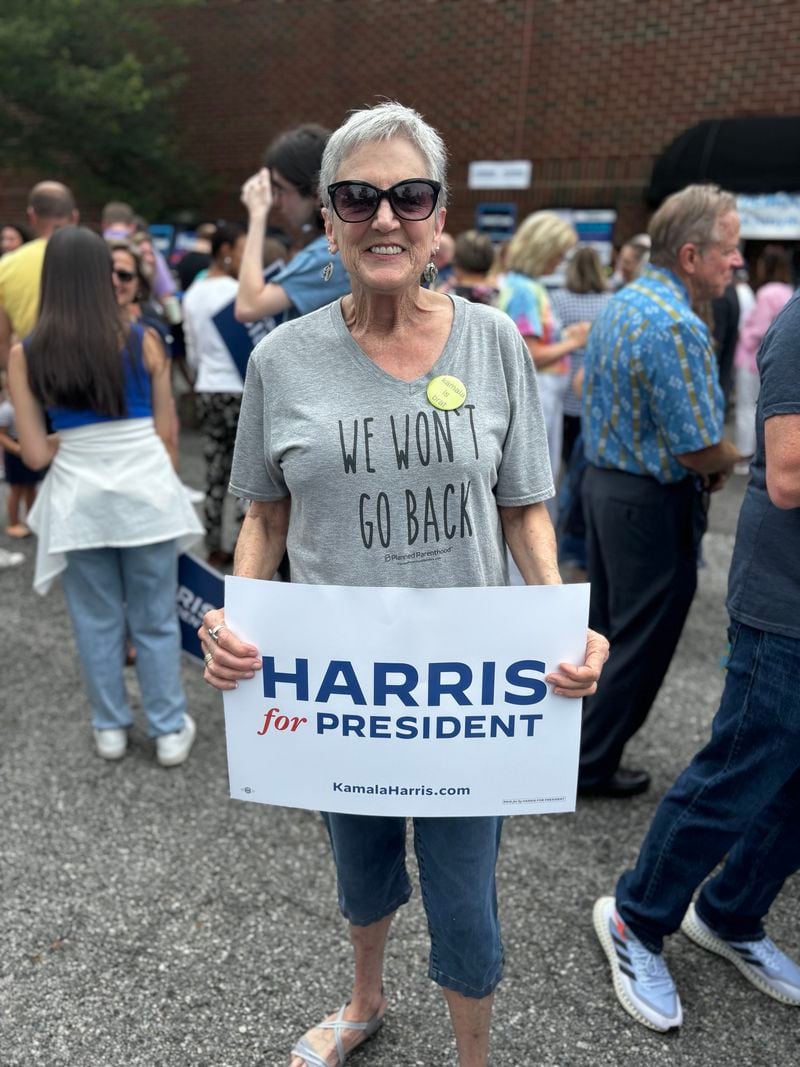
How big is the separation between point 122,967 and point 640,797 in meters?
1.84

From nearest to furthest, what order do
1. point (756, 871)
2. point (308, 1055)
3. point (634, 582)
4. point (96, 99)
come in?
1. point (308, 1055)
2. point (756, 871)
3. point (634, 582)
4. point (96, 99)

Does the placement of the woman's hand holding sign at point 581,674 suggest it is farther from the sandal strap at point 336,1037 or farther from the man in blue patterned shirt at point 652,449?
the man in blue patterned shirt at point 652,449

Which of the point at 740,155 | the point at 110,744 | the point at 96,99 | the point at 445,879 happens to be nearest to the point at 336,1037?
the point at 445,879

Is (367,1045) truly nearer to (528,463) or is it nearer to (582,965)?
(582,965)

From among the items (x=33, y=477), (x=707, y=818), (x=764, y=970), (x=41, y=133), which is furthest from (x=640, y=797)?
(x=41, y=133)

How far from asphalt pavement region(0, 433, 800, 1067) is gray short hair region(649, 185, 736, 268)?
1.92m

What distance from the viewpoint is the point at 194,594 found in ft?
11.3

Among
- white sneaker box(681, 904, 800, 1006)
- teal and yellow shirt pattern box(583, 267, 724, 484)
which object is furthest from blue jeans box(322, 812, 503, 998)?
teal and yellow shirt pattern box(583, 267, 724, 484)

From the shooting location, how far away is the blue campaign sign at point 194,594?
11.1ft

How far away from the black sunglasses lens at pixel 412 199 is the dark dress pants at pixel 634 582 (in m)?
1.47

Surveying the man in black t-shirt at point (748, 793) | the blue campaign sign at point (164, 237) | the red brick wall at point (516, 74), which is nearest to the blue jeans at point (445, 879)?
the man in black t-shirt at point (748, 793)

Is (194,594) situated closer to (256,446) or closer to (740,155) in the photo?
(256,446)

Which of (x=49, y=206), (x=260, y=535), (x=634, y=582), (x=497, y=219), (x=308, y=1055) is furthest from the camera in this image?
(x=497, y=219)

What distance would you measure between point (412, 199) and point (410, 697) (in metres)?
0.89
